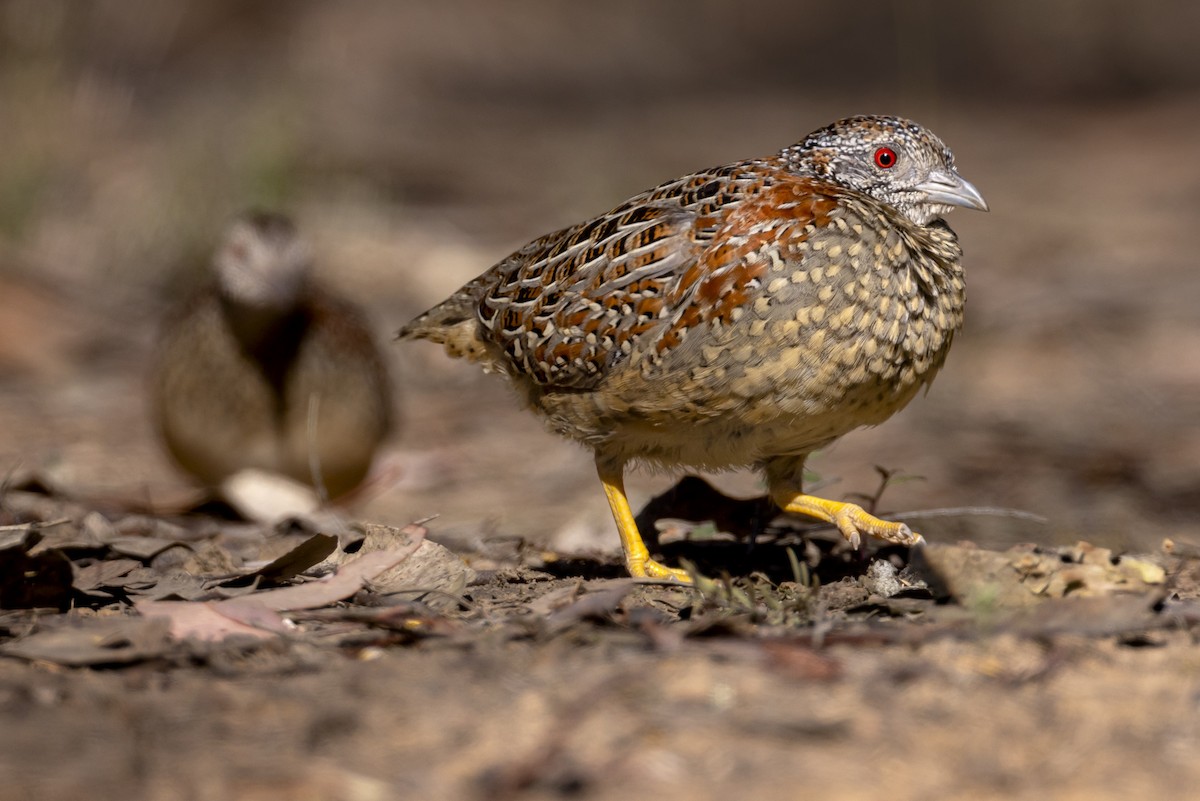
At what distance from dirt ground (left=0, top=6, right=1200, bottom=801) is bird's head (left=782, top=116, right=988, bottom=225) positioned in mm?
1023

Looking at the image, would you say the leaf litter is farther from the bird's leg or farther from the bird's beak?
the bird's beak

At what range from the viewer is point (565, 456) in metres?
8.32

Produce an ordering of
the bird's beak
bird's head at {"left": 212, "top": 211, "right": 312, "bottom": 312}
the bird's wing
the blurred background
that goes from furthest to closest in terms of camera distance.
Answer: the blurred background → bird's head at {"left": 212, "top": 211, "right": 312, "bottom": 312} → the bird's beak → the bird's wing

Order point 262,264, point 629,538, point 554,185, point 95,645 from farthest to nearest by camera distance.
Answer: point 554,185, point 262,264, point 629,538, point 95,645

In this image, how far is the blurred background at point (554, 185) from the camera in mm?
7758

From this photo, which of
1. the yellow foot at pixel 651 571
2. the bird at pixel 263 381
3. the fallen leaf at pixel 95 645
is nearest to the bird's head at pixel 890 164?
the yellow foot at pixel 651 571

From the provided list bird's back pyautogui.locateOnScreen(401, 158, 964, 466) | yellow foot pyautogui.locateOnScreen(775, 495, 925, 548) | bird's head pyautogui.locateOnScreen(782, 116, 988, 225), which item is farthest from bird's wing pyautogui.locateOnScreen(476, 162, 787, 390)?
yellow foot pyautogui.locateOnScreen(775, 495, 925, 548)

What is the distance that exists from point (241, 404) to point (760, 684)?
4.69 m

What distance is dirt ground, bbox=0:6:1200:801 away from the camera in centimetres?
294

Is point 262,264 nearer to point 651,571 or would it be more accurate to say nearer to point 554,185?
point 651,571

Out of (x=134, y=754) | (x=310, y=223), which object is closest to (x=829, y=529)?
(x=134, y=754)

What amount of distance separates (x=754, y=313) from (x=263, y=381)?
383 cm

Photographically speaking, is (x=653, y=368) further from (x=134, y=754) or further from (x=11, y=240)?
(x=11, y=240)

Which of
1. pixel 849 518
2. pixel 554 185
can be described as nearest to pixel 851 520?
pixel 849 518
